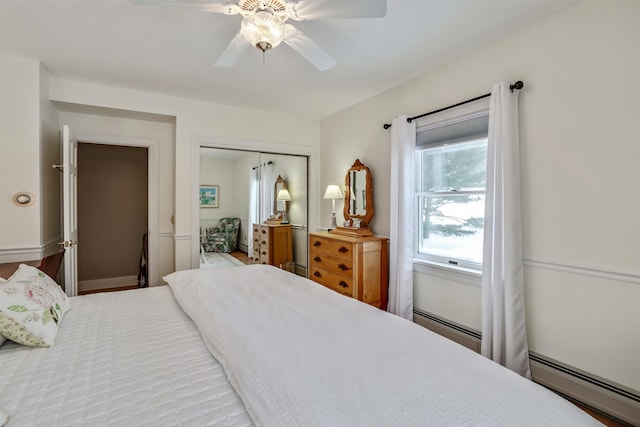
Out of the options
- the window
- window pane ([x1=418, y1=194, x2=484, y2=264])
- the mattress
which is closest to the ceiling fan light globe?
the mattress

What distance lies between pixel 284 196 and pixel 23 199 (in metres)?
2.52

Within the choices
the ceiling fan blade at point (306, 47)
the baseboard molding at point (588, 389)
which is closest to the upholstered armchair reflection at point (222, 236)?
the ceiling fan blade at point (306, 47)

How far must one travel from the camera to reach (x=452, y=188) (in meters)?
2.71

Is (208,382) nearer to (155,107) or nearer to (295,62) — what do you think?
(295,62)

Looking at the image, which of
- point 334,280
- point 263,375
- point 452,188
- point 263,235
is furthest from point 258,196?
point 263,375

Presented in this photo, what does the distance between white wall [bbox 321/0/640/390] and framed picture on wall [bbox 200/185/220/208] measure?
2.85m

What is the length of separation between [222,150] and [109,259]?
2.46m

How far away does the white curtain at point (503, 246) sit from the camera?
209cm

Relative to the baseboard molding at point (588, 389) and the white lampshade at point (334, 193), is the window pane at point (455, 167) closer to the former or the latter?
the white lampshade at point (334, 193)

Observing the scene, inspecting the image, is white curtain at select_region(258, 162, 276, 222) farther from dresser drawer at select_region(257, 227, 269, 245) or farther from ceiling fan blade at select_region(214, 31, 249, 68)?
ceiling fan blade at select_region(214, 31, 249, 68)

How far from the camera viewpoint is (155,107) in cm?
339

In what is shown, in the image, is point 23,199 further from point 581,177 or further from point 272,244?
point 581,177

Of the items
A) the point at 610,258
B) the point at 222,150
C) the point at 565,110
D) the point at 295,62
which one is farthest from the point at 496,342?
the point at 222,150

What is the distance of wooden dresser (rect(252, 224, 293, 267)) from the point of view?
4039 millimetres
